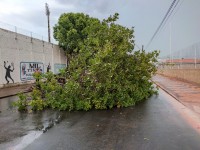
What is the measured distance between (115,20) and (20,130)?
814 cm

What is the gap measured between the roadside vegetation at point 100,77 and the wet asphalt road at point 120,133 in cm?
139

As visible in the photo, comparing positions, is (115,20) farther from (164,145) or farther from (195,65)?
(195,65)

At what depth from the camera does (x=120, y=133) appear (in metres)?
6.97

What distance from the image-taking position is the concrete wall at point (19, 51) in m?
23.5

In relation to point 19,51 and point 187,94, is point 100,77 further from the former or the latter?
point 19,51

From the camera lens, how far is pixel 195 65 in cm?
2441

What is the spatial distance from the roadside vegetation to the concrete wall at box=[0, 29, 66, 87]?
12.6m

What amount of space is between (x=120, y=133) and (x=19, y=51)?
72.2ft

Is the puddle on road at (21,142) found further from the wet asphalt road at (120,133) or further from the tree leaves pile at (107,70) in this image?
the tree leaves pile at (107,70)

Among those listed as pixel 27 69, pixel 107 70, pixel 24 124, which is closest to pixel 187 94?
pixel 107 70

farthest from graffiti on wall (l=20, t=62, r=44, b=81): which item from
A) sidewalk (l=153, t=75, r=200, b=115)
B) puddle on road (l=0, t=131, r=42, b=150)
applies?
puddle on road (l=0, t=131, r=42, b=150)

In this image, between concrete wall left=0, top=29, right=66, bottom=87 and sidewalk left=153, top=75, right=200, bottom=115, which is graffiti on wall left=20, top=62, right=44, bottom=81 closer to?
concrete wall left=0, top=29, right=66, bottom=87

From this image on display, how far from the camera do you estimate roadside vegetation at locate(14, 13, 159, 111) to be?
1123cm

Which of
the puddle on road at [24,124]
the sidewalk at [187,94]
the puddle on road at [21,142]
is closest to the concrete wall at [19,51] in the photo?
the puddle on road at [24,124]
